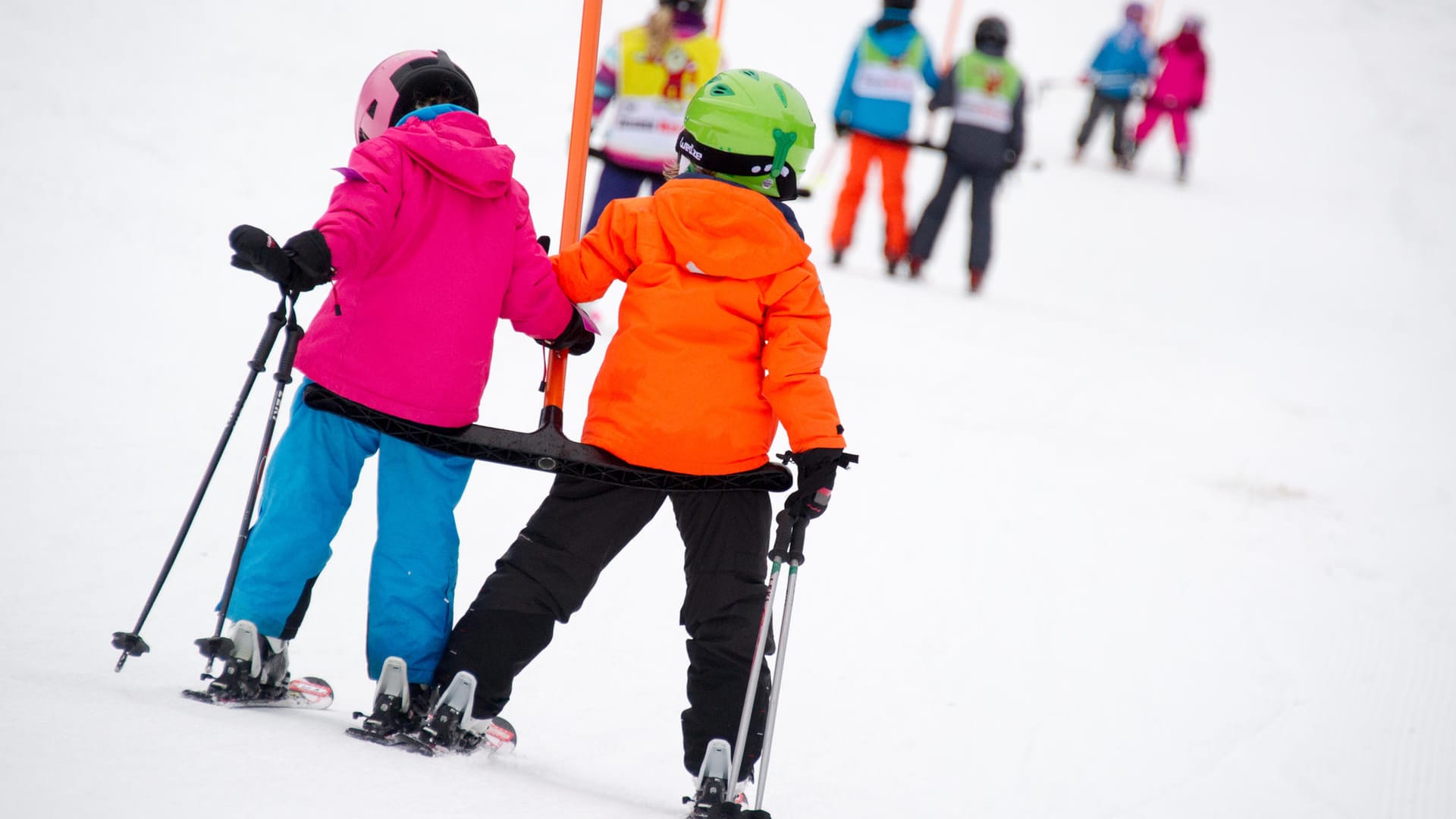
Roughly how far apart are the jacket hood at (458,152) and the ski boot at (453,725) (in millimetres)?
998

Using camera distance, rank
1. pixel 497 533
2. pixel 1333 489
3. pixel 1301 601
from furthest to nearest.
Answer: pixel 1333 489 → pixel 1301 601 → pixel 497 533

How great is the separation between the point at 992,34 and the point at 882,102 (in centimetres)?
81

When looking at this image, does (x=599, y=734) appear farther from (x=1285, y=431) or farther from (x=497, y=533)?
(x=1285, y=431)

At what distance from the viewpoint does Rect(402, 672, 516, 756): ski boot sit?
102 inches

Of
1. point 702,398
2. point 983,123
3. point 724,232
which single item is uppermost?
point 983,123

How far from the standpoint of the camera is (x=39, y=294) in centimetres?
486

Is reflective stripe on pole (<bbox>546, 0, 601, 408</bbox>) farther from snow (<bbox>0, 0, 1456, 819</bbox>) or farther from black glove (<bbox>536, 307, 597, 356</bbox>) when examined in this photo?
snow (<bbox>0, 0, 1456, 819</bbox>)

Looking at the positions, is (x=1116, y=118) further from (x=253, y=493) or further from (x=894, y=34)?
(x=253, y=493)

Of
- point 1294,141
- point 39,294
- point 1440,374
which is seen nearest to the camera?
point 39,294

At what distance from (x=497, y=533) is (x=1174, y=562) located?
7.79ft

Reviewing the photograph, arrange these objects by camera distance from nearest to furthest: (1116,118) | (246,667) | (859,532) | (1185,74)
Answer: (246,667) < (859,532) < (1185,74) < (1116,118)

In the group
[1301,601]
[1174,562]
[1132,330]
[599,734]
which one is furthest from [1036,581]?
[1132,330]

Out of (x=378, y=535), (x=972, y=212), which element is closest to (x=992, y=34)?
(x=972, y=212)

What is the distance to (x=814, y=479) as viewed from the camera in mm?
2605
